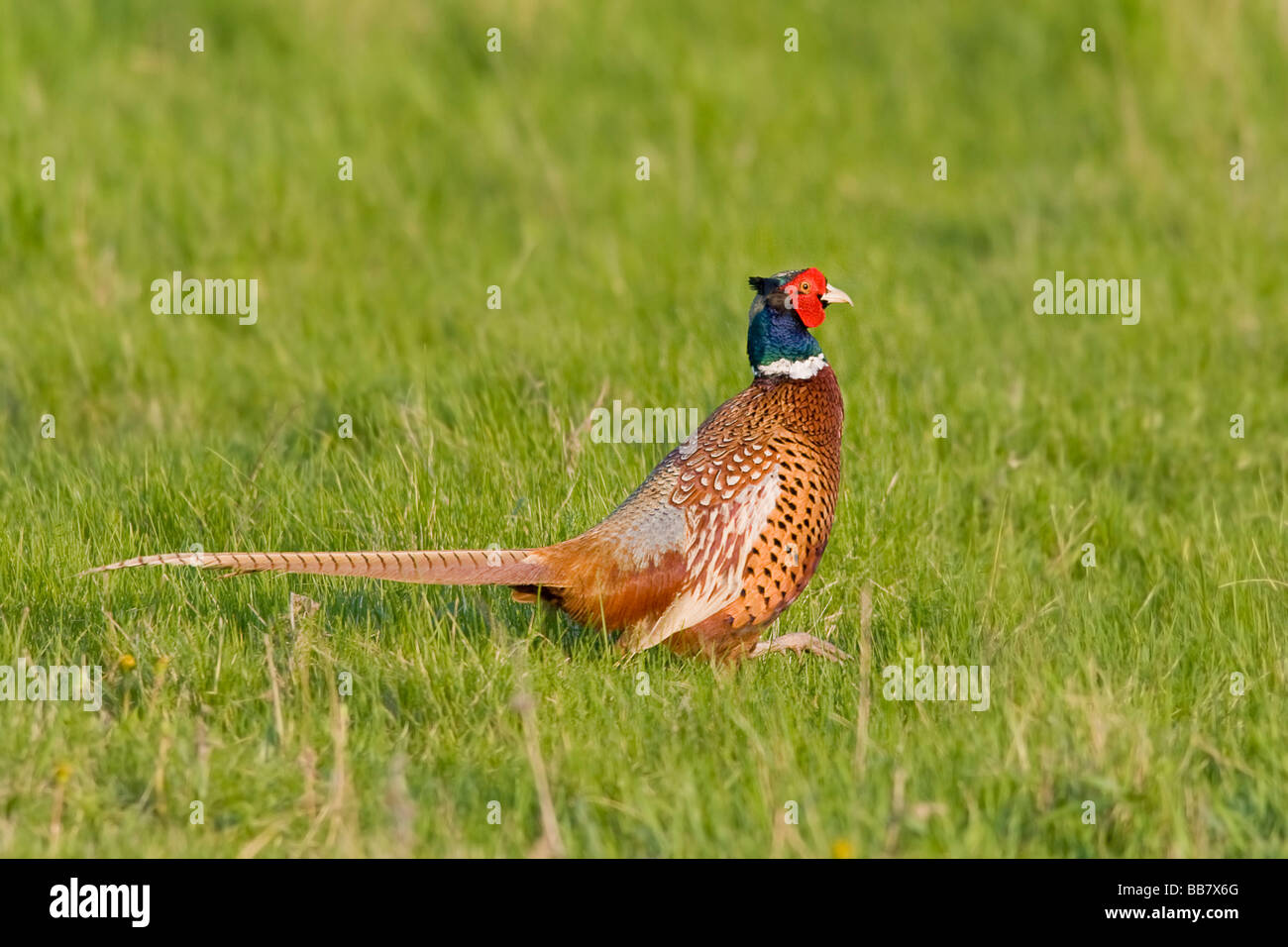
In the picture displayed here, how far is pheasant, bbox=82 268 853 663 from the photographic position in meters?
4.38

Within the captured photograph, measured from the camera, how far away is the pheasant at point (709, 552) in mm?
4383

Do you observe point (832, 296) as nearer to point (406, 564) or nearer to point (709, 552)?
point (709, 552)

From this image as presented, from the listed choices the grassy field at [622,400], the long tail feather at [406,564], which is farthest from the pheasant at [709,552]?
the grassy field at [622,400]

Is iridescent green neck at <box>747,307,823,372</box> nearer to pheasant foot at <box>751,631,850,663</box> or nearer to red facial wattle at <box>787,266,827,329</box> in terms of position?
red facial wattle at <box>787,266,827,329</box>

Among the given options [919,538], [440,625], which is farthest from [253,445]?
[919,538]

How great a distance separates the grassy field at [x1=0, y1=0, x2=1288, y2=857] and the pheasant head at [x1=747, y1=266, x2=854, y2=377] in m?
0.71

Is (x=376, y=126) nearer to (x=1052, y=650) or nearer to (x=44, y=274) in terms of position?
(x=44, y=274)

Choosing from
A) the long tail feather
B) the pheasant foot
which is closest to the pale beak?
the pheasant foot

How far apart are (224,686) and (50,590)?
2.72 feet

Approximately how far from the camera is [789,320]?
4832mm

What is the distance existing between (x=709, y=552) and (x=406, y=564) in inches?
31.8

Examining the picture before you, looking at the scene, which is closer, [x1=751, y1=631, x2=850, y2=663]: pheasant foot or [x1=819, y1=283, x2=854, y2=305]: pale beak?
[x1=751, y1=631, x2=850, y2=663]: pheasant foot

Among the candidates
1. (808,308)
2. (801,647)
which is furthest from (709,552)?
(808,308)

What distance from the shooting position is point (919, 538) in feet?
17.6
